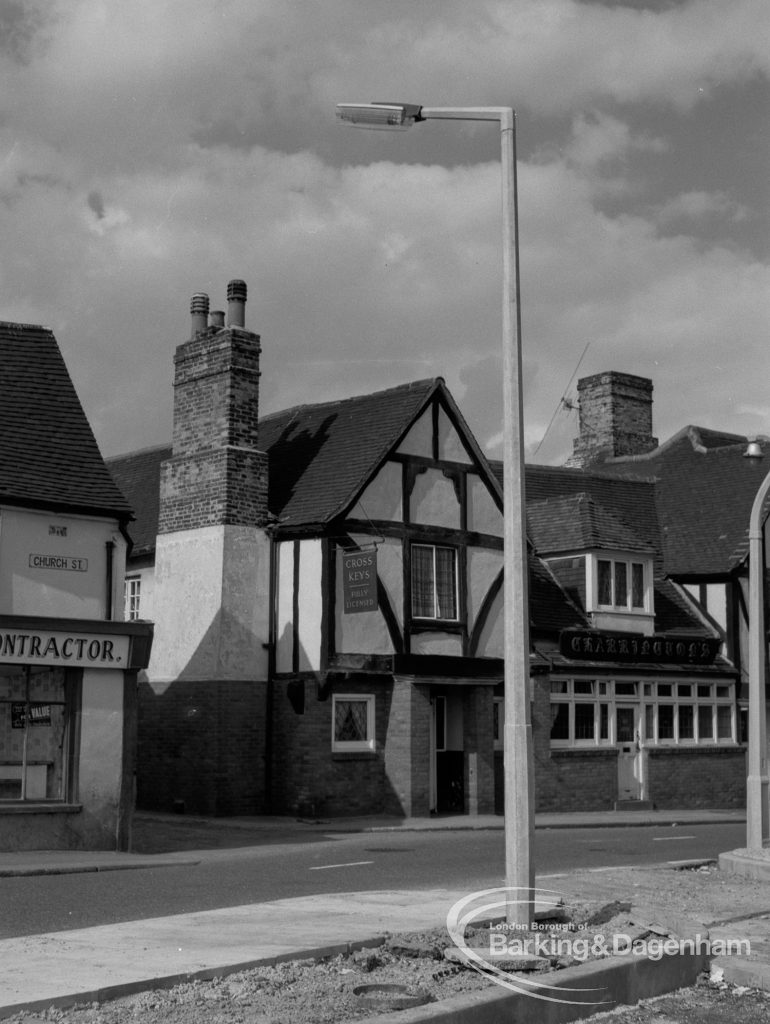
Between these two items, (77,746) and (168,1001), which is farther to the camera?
(77,746)

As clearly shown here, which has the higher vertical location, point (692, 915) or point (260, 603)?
point (260, 603)

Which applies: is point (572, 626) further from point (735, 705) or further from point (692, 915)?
point (692, 915)

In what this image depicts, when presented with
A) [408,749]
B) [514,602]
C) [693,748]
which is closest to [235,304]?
[408,749]

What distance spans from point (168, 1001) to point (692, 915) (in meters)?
5.45

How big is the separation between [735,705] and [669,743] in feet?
8.92

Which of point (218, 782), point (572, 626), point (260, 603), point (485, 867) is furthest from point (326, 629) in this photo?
point (485, 867)

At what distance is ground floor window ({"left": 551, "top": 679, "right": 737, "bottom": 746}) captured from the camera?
100 ft

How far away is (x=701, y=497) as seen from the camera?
37719mm

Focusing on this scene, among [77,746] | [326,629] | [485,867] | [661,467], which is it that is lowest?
[485,867]

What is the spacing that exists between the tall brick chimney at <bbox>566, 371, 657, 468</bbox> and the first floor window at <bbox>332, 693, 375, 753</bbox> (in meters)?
19.0

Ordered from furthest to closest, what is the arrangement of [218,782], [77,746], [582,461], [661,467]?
[582,461] < [661,467] < [218,782] < [77,746]

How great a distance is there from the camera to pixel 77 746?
20.0 metres

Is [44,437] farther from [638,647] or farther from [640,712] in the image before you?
[640,712]

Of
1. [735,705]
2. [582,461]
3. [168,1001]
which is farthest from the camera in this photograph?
[582,461]
